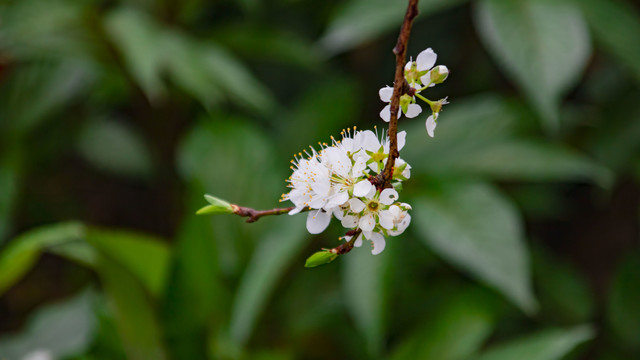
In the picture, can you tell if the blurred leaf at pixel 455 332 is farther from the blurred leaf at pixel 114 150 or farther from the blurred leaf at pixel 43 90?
the blurred leaf at pixel 43 90

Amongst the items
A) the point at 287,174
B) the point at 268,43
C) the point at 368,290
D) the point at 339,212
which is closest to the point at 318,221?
the point at 339,212

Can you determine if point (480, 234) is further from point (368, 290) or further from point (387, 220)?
point (387, 220)

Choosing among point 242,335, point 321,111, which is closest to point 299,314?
point 242,335

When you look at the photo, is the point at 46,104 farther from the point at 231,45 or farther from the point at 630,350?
the point at 630,350

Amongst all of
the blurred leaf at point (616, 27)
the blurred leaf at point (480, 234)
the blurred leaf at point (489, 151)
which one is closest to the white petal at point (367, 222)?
the blurred leaf at point (480, 234)

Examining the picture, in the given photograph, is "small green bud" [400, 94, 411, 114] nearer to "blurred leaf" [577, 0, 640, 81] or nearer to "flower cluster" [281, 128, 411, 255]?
"flower cluster" [281, 128, 411, 255]

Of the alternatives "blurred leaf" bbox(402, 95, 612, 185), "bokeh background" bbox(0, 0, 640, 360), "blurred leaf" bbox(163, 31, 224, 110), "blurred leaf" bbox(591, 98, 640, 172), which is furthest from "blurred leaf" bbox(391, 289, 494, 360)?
"blurred leaf" bbox(163, 31, 224, 110)
